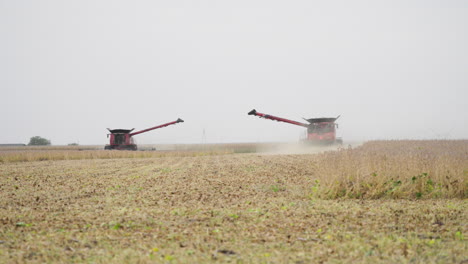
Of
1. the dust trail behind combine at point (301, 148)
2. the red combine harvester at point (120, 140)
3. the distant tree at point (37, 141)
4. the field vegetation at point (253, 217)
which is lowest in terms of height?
the field vegetation at point (253, 217)

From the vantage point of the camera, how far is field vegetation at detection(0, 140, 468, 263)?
246 inches

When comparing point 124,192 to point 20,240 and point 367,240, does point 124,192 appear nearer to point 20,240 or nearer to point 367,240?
point 20,240

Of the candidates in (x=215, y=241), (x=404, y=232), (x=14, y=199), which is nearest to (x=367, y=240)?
(x=404, y=232)

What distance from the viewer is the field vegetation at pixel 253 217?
624 cm

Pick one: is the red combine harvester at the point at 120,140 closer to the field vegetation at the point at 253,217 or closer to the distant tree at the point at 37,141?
the field vegetation at the point at 253,217

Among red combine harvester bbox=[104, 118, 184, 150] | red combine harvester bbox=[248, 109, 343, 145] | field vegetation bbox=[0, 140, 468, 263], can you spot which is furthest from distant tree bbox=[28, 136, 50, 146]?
field vegetation bbox=[0, 140, 468, 263]

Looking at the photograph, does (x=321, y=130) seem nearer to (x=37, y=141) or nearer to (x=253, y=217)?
(x=253, y=217)

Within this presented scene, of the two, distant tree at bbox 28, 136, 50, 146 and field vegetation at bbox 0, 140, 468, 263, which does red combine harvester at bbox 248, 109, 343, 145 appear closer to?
field vegetation at bbox 0, 140, 468, 263

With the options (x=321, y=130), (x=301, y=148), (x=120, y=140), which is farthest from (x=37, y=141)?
(x=321, y=130)

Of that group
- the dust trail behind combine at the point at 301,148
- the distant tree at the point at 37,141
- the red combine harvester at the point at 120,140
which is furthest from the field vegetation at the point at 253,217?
the distant tree at the point at 37,141

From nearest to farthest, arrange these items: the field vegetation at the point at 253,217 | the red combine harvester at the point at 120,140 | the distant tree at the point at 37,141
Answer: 1. the field vegetation at the point at 253,217
2. the red combine harvester at the point at 120,140
3. the distant tree at the point at 37,141

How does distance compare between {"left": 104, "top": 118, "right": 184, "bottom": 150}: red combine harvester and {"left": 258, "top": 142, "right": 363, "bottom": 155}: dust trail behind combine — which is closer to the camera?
{"left": 258, "top": 142, "right": 363, "bottom": 155}: dust trail behind combine

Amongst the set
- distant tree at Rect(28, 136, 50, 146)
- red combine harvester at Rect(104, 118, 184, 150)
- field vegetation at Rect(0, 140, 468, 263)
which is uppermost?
distant tree at Rect(28, 136, 50, 146)

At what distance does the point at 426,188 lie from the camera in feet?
37.3
